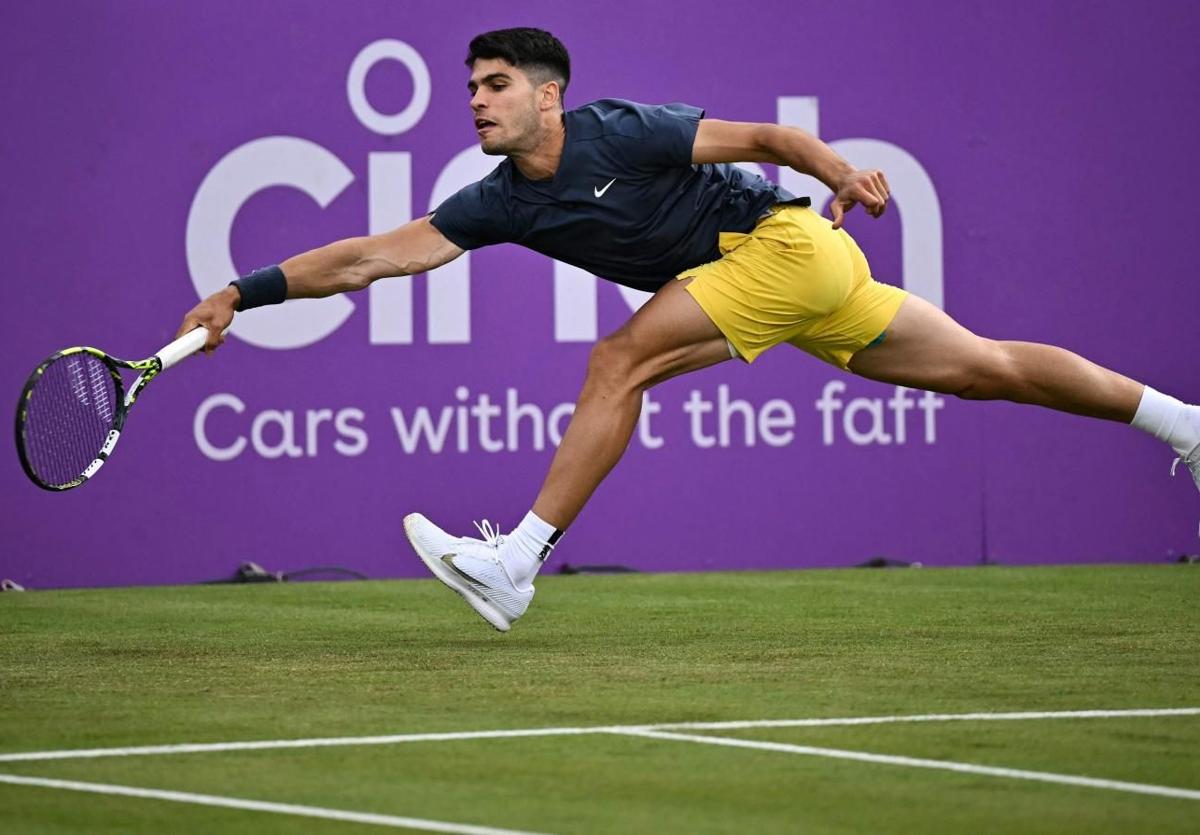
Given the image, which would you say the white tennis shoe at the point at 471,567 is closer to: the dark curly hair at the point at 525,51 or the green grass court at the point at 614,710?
the green grass court at the point at 614,710

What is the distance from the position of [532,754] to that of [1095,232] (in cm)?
609

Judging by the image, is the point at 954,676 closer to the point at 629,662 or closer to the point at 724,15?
the point at 629,662

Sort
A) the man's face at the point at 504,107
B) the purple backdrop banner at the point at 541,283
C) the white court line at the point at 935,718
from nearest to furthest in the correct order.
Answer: the white court line at the point at 935,718 → the man's face at the point at 504,107 → the purple backdrop banner at the point at 541,283

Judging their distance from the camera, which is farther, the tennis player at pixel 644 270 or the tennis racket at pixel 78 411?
the tennis player at pixel 644 270

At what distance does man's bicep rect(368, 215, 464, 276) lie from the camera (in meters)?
6.24

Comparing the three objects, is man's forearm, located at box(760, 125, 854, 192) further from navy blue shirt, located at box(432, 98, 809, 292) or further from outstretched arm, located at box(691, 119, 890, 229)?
navy blue shirt, located at box(432, 98, 809, 292)

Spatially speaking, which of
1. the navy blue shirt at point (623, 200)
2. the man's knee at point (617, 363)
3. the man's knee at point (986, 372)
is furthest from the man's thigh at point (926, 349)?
the man's knee at point (617, 363)

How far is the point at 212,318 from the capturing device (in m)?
5.96

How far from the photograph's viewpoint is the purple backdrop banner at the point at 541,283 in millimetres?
8562

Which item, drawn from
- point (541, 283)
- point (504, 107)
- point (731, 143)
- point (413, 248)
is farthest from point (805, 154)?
point (541, 283)

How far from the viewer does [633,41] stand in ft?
29.6

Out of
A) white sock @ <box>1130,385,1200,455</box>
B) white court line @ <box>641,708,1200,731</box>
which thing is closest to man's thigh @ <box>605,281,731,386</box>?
white sock @ <box>1130,385,1200,455</box>

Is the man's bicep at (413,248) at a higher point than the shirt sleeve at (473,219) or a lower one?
lower

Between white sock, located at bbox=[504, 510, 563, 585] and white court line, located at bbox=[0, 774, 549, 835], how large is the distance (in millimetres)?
2171
